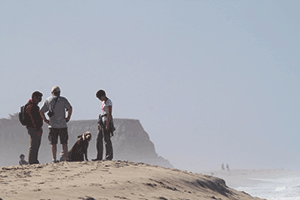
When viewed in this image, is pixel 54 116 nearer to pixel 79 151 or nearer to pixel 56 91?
pixel 56 91

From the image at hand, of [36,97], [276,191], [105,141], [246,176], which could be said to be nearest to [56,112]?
[36,97]

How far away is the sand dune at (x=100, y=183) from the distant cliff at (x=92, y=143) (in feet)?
293

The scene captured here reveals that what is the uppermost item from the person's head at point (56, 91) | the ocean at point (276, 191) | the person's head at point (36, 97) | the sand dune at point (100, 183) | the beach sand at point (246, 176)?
the person's head at point (56, 91)

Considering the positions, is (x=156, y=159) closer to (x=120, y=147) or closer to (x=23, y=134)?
(x=120, y=147)

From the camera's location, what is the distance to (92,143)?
371ft

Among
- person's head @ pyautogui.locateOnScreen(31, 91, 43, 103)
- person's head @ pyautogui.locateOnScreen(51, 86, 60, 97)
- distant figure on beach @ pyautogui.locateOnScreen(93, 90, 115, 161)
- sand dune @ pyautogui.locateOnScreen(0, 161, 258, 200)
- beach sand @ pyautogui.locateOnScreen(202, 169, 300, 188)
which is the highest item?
person's head @ pyautogui.locateOnScreen(51, 86, 60, 97)

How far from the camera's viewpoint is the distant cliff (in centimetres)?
9981

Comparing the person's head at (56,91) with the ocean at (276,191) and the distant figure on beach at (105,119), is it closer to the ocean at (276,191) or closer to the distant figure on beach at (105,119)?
the distant figure on beach at (105,119)

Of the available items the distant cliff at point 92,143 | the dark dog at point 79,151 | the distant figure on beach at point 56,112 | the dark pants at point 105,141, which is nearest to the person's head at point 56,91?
the distant figure on beach at point 56,112

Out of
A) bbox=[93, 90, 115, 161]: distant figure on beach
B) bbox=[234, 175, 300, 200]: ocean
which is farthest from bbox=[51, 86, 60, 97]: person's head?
bbox=[234, 175, 300, 200]: ocean

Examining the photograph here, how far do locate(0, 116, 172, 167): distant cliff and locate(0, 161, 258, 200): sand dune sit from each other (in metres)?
89.3

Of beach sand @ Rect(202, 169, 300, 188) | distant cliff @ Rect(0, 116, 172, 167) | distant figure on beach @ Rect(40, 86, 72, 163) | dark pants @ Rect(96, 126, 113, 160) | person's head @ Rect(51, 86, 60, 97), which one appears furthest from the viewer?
distant cliff @ Rect(0, 116, 172, 167)

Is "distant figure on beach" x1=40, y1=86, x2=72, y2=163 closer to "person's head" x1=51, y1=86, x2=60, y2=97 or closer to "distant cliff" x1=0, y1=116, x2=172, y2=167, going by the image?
"person's head" x1=51, y1=86, x2=60, y2=97

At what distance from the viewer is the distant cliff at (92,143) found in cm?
9981
